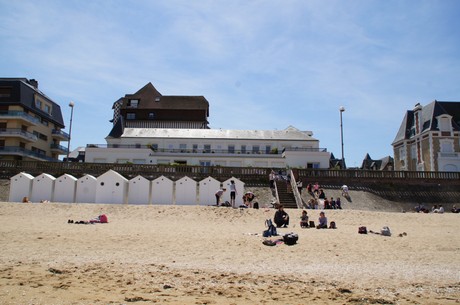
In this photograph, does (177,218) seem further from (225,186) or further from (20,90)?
(20,90)

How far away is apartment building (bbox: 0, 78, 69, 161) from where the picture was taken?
2073 inches

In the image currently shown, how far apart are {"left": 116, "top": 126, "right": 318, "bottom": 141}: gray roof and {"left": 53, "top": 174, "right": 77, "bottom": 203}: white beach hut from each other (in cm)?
2543

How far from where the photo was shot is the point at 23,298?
8.34 meters

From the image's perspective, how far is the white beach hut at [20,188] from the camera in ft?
91.5

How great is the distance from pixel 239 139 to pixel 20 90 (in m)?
29.3

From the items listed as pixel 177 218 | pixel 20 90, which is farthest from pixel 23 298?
pixel 20 90

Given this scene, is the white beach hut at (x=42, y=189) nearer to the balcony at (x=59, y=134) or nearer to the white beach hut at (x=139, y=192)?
the white beach hut at (x=139, y=192)

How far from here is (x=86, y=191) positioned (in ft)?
91.0

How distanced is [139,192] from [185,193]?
313 cm

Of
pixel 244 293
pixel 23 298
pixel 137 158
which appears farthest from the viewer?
pixel 137 158

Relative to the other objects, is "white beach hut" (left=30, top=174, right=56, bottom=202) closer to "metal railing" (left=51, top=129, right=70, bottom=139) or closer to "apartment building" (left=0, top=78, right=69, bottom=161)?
"apartment building" (left=0, top=78, right=69, bottom=161)

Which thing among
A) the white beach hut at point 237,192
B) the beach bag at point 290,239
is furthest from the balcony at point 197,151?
the beach bag at point 290,239

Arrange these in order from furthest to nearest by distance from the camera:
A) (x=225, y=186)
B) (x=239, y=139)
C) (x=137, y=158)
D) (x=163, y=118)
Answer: (x=163, y=118)
(x=239, y=139)
(x=137, y=158)
(x=225, y=186)

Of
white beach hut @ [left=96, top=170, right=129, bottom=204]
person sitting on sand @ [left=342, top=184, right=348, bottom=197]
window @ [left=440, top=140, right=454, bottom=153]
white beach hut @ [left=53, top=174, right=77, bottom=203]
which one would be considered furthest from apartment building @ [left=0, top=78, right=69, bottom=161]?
window @ [left=440, top=140, right=454, bottom=153]
